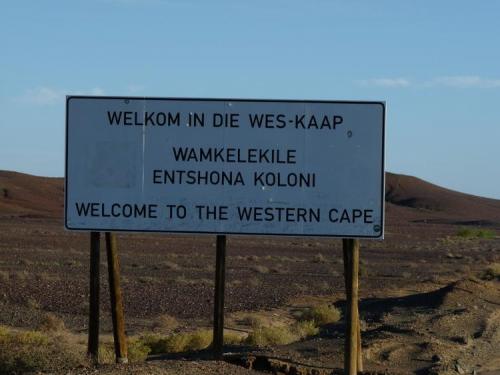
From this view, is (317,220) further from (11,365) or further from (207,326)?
(207,326)

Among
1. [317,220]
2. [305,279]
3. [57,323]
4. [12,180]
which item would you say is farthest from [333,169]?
[12,180]

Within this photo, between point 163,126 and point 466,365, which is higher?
point 163,126

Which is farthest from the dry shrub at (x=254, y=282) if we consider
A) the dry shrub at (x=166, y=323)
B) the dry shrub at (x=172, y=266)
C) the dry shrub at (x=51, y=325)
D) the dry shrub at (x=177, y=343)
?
the dry shrub at (x=177, y=343)

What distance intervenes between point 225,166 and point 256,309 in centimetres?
1647

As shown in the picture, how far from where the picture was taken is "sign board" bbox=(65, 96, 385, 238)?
10.5m

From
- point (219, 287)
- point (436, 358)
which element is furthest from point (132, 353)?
point (436, 358)

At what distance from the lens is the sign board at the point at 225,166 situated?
10.5 m

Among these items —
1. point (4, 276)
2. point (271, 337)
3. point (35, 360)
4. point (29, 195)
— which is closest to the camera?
point (35, 360)

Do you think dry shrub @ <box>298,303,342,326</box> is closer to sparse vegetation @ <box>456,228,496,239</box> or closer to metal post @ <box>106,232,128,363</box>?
metal post @ <box>106,232,128,363</box>

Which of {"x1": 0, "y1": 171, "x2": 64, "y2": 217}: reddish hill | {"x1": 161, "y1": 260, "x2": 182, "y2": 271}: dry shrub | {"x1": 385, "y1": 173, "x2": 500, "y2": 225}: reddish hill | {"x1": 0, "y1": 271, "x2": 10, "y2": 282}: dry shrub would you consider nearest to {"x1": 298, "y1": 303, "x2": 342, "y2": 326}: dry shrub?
{"x1": 0, "y1": 271, "x2": 10, "y2": 282}: dry shrub

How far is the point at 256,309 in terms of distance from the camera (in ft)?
87.5

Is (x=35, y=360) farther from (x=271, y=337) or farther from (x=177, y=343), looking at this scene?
(x=271, y=337)

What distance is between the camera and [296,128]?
1059 cm

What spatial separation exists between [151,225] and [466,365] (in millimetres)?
5320
